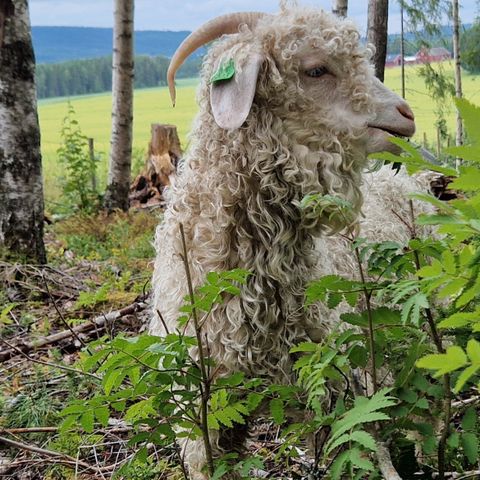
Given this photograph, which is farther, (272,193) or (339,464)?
(272,193)

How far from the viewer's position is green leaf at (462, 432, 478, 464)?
1.34 m

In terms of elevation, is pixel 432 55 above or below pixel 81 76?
below

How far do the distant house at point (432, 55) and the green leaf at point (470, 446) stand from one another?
1294 centimetres

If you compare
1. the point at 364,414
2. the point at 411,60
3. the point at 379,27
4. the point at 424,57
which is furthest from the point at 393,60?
the point at 364,414

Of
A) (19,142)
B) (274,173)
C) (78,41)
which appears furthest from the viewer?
(78,41)

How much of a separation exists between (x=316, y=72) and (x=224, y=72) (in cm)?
39

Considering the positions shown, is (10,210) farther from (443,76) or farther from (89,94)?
(89,94)

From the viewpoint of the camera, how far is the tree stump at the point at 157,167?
38.3ft

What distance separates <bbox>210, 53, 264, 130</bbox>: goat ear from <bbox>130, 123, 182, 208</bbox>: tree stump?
878 centimetres

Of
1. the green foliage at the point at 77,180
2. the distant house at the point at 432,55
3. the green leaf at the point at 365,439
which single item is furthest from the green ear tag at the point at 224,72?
the distant house at the point at 432,55

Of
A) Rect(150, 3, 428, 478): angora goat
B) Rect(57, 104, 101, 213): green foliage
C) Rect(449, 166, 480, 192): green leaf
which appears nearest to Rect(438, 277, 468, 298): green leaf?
Rect(449, 166, 480, 192): green leaf

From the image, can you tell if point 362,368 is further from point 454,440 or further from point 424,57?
point 424,57

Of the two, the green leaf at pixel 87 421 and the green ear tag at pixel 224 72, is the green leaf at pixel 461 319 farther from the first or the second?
the green ear tag at pixel 224 72

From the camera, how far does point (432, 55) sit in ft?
46.9
